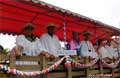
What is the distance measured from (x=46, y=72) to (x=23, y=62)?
2.69 feet

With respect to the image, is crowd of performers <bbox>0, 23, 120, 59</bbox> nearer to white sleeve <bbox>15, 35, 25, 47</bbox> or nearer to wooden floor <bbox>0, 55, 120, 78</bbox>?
white sleeve <bbox>15, 35, 25, 47</bbox>

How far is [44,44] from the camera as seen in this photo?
8.32m

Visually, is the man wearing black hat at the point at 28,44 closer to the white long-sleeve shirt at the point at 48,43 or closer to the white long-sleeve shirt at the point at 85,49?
the white long-sleeve shirt at the point at 48,43

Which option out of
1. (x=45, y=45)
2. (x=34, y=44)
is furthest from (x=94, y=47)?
(x=34, y=44)

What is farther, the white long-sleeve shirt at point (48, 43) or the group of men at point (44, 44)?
the white long-sleeve shirt at point (48, 43)

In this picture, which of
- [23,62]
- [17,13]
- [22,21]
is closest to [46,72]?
[23,62]

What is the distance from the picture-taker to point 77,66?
29.4ft

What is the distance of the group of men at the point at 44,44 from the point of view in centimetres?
740

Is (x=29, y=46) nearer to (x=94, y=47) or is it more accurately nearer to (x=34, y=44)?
(x=34, y=44)

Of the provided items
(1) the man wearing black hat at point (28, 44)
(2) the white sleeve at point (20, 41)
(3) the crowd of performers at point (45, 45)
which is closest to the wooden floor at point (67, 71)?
(3) the crowd of performers at point (45, 45)

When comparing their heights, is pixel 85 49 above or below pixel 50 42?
below

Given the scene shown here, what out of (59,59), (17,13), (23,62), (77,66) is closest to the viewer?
(23,62)

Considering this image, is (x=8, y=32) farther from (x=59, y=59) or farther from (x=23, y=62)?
(x=23, y=62)

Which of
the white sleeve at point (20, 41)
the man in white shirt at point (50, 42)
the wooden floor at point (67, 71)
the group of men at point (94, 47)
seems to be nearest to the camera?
the wooden floor at point (67, 71)
